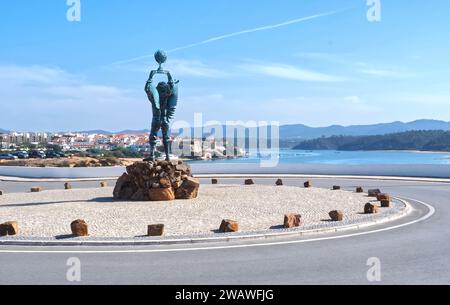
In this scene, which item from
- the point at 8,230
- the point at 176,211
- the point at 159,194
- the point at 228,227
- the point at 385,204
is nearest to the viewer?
the point at 8,230

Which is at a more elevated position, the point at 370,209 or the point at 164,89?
the point at 164,89

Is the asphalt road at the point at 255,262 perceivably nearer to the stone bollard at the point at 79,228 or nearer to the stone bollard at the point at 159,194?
the stone bollard at the point at 79,228

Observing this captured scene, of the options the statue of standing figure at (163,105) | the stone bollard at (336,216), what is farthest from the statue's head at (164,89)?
the stone bollard at (336,216)

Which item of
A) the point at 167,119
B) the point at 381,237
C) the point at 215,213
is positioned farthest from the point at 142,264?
the point at 167,119

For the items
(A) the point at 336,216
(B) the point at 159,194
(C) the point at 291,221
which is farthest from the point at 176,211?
(A) the point at 336,216

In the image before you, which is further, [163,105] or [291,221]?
[163,105]

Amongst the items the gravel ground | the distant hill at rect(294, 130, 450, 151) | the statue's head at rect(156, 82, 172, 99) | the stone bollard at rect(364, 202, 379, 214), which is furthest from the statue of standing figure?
the distant hill at rect(294, 130, 450, 151)

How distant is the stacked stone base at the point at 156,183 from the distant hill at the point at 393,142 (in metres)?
69.1

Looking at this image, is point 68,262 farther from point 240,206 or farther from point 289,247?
point 240,206

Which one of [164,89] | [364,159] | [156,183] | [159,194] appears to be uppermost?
[164,89]

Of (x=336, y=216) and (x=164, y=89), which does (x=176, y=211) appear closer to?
(x=336, y=216)

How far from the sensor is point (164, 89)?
22406 mm

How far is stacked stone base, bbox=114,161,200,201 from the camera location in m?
20.5

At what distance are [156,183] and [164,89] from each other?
4.35 metres
